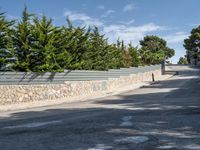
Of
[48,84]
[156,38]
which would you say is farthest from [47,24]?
[156,38]

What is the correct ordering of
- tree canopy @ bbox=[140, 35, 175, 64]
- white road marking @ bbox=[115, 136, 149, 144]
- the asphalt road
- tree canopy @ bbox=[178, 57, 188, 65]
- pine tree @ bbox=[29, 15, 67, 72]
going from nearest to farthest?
the asphalt road < white road marking @ bbox=[115, 136, 149, 144] < pine tree @ bbox=[29, 15, 67, 72] < tree canopy @ bbox=[140, 35, 175, 64] < tree canopy @ bbox=[178, 57, 188, 65]

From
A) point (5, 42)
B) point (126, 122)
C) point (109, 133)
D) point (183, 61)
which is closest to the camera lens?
point (109, 133)

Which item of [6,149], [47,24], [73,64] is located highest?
[47,24]

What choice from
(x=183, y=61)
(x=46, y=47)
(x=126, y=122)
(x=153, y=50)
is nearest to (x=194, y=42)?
(x=153, y=50)

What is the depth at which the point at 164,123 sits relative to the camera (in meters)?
12.0

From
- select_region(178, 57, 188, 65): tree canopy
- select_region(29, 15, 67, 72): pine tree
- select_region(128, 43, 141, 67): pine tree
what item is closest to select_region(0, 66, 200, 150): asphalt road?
select_region(29, 15, 67, 72): pine tree

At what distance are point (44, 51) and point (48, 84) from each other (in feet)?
7.72

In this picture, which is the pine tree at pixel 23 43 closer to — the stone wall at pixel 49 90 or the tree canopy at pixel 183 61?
the stone wall at pixel 49 90

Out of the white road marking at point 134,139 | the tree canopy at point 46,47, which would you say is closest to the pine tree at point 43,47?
the tree canopy at point 46,47

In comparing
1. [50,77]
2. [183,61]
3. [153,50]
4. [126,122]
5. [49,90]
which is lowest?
[126,122]

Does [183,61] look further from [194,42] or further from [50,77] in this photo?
[50,77]

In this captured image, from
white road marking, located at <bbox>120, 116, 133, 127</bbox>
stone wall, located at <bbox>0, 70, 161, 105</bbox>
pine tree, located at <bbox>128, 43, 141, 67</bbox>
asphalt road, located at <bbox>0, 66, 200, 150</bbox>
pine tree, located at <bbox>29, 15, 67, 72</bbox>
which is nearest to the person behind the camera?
asphalt road, located at <bbox>0, 66, 200, 150</bbox>

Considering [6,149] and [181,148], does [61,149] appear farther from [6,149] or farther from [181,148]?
[181,148]

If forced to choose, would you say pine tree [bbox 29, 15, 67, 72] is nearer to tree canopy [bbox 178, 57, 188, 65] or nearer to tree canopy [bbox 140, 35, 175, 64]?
tree canopy [bbox 140, 35, 175, 64]
